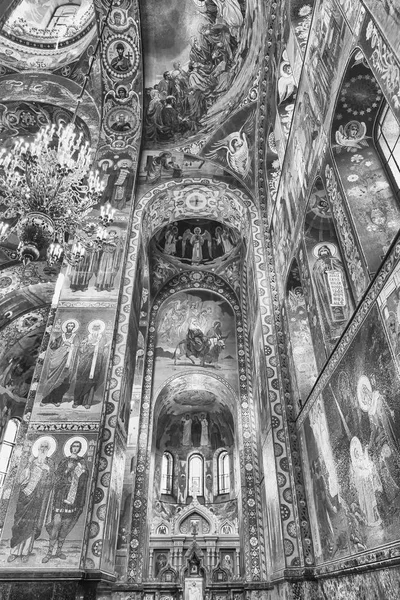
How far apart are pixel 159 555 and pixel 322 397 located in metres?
10.5

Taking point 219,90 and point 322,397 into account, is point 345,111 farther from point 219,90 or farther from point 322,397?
point 219,90

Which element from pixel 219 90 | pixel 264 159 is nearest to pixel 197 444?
pixel 264 159

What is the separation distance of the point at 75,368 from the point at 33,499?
2.14 metres

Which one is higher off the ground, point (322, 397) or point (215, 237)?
point (215, 237)

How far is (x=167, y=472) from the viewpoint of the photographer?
47.4 ft

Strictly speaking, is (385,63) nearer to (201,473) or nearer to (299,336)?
(299,336)

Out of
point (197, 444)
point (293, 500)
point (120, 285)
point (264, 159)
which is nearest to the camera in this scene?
point (293, 500)

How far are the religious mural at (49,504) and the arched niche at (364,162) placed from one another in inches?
200

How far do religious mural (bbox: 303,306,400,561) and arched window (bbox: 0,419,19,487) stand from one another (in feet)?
32.4

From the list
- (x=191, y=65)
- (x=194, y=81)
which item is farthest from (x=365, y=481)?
(x=191, y=65)

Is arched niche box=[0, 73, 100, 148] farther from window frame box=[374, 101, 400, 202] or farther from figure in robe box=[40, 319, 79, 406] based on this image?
window frame box=[374, 101, 400, 202]

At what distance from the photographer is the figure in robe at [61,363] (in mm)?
6926

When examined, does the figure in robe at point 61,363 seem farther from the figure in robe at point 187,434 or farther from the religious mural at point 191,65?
the figure in robe at point 187,434

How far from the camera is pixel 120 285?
837 cm
